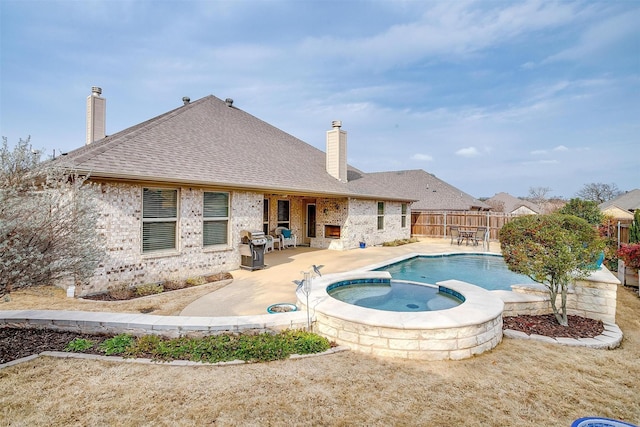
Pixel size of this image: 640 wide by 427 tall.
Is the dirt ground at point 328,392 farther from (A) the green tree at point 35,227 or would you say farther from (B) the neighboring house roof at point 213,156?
(B) the neighboring house roof at point 213,156

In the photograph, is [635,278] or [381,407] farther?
[635,278]

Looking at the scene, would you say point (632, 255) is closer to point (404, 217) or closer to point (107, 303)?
point (404, 217)

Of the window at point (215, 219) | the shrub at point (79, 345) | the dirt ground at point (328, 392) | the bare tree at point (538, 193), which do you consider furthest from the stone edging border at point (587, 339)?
the bare tree at point (538, 193)

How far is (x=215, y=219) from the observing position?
361 inches

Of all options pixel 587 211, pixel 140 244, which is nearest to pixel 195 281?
pixel 140 244

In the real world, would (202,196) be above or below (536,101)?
below

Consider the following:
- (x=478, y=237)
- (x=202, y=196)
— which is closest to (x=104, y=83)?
(x=202, y=196)

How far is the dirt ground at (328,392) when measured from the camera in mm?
2967

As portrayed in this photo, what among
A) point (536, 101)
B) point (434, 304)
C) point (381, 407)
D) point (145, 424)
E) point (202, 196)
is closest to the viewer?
point (145, 424)

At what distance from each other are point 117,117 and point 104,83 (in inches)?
60.7

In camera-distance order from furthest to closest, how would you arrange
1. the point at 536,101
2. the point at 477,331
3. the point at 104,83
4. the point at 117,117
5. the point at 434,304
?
1. the point at 536,101
2. the point at 117,117
3. the point at 104,83
4. the point at 434,304
5. the point at 477,331

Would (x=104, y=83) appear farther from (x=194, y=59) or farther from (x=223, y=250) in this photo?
(x=223, y=250)

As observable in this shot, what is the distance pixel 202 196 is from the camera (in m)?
8.77

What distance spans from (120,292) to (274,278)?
11.9 feet
